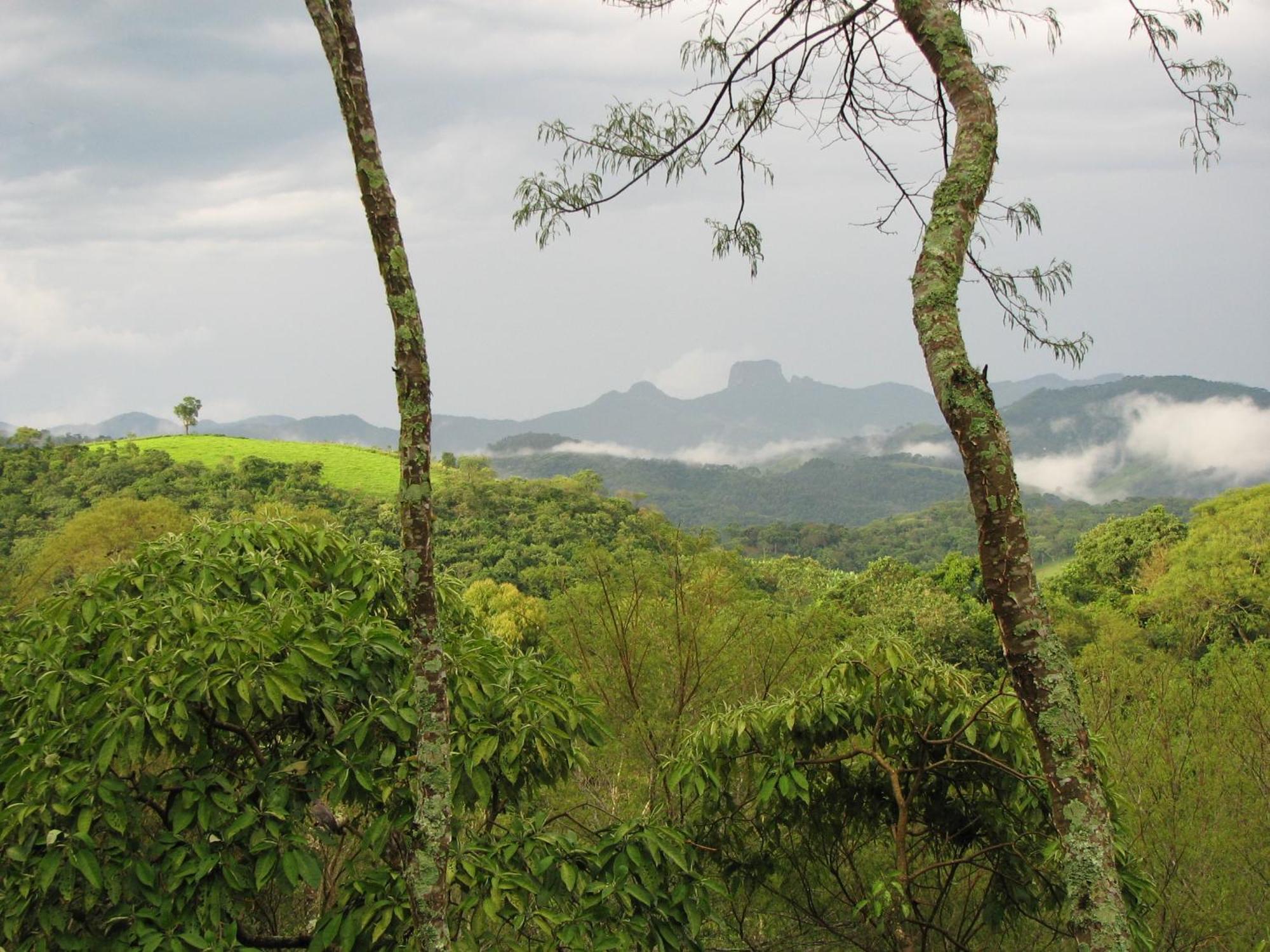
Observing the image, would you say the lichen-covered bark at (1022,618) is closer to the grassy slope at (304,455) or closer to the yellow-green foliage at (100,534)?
the yellow-green foliage at (100,534)

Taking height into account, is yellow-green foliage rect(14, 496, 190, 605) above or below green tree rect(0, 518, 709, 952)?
below

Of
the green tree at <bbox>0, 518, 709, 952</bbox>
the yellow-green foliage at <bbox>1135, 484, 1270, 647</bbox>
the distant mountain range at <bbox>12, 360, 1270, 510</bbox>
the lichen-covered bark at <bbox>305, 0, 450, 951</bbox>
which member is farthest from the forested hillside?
the distant mountain range at <bbox>12, 360, 1270, 510</bbox>

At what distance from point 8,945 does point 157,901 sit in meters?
0.39

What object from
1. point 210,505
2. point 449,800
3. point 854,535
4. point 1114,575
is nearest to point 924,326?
point 449,800

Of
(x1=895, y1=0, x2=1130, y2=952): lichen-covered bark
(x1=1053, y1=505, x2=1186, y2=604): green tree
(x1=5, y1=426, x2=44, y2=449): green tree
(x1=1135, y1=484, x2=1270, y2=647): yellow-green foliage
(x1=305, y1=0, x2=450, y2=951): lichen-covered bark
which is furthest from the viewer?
(x1=5, y1=426, x2=44, y2=449): green tree

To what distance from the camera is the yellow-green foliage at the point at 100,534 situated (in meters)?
23.7

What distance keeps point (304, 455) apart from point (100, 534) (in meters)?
29.0

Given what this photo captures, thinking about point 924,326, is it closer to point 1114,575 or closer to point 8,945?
point 8,945

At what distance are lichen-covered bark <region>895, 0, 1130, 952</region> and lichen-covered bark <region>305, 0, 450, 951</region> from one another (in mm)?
1386

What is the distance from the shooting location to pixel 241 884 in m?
2.86

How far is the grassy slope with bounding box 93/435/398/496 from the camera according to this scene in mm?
48688

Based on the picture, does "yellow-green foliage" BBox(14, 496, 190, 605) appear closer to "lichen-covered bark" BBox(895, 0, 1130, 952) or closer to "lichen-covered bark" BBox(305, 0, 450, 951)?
"lichen-covered bark" BBox(305, 0, 450, 951)

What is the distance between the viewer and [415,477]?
254 cm

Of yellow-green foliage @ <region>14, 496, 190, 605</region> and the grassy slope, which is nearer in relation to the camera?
yellow-green foliage @ <region>14, 496, 190, 605</region>
